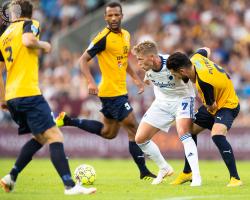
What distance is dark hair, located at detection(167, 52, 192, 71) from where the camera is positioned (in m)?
10.9

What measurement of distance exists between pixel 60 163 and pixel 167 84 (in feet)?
9.23

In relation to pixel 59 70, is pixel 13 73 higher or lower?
higher

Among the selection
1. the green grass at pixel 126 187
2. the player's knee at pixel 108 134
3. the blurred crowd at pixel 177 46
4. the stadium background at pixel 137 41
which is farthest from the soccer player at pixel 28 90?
the blurred crowd at pixel 177 46

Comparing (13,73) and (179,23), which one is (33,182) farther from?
(179,23)

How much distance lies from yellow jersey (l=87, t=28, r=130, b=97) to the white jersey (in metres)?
0.90

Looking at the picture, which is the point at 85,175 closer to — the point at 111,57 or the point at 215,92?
the point at 111,57

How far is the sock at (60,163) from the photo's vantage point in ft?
32.1

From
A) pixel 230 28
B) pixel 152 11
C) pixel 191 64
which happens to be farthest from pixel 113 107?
pixel 152 11

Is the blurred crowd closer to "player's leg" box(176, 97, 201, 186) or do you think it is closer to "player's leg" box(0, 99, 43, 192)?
"player's leg" box(176, 97, 201, 186)

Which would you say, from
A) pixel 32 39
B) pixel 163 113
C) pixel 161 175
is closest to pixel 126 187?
pixel 161 175

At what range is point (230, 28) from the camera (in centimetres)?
2209

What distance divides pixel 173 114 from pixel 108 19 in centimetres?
196

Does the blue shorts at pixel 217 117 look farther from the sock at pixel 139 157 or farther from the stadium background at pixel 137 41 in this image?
the stadium background at pixel 137 41

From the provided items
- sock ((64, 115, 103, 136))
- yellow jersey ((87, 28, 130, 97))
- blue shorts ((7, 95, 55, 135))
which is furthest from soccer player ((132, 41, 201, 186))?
blue shorts ((7, 95, 55, 135))
